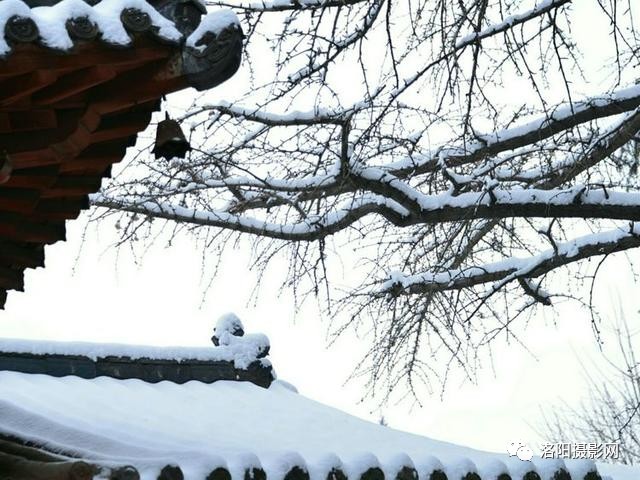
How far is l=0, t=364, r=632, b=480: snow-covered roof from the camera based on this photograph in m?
3.36

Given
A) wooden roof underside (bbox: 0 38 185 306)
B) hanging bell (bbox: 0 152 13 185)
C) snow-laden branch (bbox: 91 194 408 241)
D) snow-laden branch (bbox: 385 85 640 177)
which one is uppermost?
snow-laden branch (bbox: 385 85 640 177)

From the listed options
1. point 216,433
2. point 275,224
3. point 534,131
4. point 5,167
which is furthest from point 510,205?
point 5,167

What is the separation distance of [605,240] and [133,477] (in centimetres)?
326

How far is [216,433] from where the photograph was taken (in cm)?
456

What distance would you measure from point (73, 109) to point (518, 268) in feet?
12.5

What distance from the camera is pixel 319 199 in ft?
18.0

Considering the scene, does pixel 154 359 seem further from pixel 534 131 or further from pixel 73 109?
pixel 73 109

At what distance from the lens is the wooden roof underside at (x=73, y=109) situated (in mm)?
2346

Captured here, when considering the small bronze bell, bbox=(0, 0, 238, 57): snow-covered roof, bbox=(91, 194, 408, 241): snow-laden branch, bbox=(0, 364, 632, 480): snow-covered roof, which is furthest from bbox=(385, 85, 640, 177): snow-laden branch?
bbox=(0, 0, 238, 57): snow-covered roof

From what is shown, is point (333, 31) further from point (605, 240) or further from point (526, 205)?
point (605, 240)

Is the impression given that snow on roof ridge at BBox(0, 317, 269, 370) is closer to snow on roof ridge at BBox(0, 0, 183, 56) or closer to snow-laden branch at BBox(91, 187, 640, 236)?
snow-laden branch at BBox(91, 187, 640, 236)

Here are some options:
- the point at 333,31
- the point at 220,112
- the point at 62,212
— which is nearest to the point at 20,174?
the point at 62,212

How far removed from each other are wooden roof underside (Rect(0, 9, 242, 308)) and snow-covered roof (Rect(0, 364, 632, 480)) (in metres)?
0.81

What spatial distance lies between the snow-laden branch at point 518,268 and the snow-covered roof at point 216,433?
896 mm
